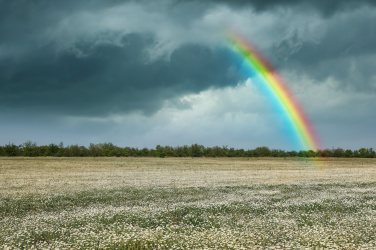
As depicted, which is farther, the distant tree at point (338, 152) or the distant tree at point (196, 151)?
the distant tree at point (196, 151)

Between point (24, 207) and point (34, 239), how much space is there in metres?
9.06

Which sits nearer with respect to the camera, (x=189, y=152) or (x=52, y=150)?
(x=52, y=150)

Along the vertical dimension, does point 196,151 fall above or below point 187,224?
above

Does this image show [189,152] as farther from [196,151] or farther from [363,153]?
[363,153]

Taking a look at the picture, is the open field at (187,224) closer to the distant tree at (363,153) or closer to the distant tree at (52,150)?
the distant tree at (52,150)

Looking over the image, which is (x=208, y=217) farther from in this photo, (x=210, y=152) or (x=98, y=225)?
(x=210, y=152)

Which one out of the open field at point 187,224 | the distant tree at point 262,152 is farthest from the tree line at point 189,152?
the open field at point 187,224

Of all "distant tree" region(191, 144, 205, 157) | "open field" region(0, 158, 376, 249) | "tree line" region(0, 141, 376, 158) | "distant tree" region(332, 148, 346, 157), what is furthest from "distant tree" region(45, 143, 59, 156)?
"distant tree" region(332, 148, 346, 157)

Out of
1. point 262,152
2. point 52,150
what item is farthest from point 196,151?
point 52,150

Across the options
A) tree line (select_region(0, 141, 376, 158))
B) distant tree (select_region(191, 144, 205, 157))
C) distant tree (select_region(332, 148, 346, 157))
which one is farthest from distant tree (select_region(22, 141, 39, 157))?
distant tree (select_region(332, 148, 346, 157))

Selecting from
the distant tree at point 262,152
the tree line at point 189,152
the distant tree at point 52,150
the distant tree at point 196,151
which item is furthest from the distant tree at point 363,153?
the distant tree at point 52,150

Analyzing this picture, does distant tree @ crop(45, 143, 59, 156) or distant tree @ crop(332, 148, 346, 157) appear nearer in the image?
distant tree @ crop(45, 143, 59, 156)

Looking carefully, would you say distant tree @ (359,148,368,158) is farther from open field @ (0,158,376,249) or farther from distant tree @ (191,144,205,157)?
open field @ (0,158,376,249)

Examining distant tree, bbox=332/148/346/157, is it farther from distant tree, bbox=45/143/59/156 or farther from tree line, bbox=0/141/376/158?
distant tree, bbox=45/143/59/156
